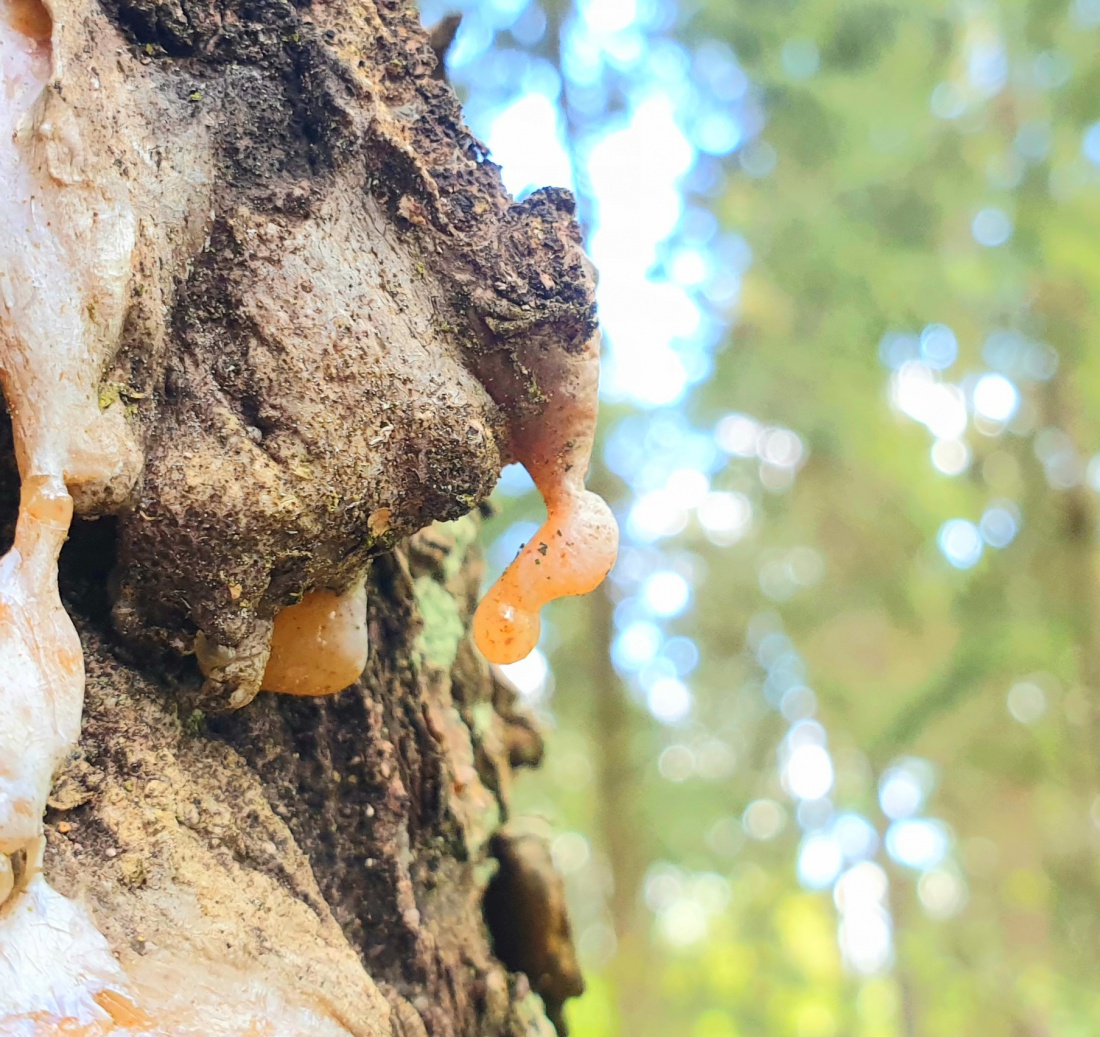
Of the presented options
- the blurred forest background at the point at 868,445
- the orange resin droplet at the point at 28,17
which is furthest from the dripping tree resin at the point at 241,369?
the blurred forest background at the point at 868,445

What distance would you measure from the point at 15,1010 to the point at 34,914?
84 mm

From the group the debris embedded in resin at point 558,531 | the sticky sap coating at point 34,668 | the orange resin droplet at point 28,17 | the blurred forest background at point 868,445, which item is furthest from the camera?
the blurred forest background at point 868,445

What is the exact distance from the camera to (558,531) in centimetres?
121

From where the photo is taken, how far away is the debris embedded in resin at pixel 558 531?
1194mm

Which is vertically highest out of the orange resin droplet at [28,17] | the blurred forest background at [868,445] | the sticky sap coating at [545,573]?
the blurred forest background at [868,445]

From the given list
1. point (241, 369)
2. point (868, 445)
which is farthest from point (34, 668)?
point (868, 445)

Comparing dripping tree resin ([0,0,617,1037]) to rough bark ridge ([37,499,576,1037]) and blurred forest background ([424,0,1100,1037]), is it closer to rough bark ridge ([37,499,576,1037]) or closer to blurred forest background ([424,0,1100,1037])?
rough bark ridge ([37,499,576,1037])

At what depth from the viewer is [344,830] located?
1.37m

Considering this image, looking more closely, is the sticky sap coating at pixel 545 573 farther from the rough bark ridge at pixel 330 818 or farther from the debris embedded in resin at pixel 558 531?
the rough bark ridge at pixel 330 818

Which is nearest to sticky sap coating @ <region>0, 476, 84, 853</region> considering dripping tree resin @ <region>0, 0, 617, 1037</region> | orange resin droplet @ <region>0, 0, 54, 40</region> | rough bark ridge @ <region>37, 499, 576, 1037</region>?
dripping tree resin @ <region>0, 0, 617, 1037</region>

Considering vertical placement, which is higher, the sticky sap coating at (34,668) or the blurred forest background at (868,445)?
the blurred forest background at (868,445)

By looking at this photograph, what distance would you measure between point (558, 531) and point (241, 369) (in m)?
0.44

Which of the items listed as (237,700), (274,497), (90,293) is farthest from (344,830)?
(90,293)

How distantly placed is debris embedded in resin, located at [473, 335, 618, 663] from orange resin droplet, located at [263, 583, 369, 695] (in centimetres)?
17
